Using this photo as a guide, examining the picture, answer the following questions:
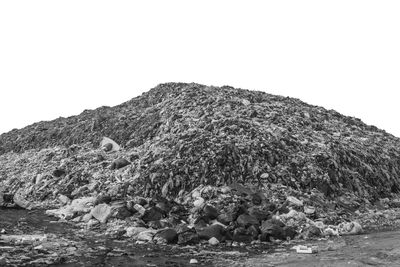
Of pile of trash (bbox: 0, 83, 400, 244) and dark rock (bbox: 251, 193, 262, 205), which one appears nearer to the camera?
pile of trash (bbox: 0, 83, 400, 244)

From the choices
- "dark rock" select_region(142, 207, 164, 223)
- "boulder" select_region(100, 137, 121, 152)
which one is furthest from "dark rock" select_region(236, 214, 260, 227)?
"boulder" select_region(100, 137, 121, 152)

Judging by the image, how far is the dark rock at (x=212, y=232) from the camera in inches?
291

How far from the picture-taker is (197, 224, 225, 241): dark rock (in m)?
7.40

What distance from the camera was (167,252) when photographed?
677cm

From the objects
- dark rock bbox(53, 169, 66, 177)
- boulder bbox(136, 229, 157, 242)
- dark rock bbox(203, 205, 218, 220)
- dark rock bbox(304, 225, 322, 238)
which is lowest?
dark rock bbox(304, 225, 322, 238)

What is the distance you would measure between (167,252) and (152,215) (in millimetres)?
1805

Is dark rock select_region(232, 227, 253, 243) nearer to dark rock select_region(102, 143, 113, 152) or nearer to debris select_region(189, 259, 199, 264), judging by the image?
debris select_region(189, 259, 199, 264)

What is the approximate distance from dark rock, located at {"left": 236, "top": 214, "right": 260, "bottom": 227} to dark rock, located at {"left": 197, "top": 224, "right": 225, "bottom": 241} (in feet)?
1.56

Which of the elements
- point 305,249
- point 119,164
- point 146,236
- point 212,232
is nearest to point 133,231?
point 146,236

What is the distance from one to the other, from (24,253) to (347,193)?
27.0 ft

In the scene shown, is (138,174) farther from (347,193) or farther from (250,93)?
(250,93)

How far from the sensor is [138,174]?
35.1 ft

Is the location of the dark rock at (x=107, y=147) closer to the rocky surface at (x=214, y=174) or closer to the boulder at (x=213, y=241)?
the rocky surface at (x=214, y=174)

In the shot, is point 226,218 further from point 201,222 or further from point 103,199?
point 103,199
